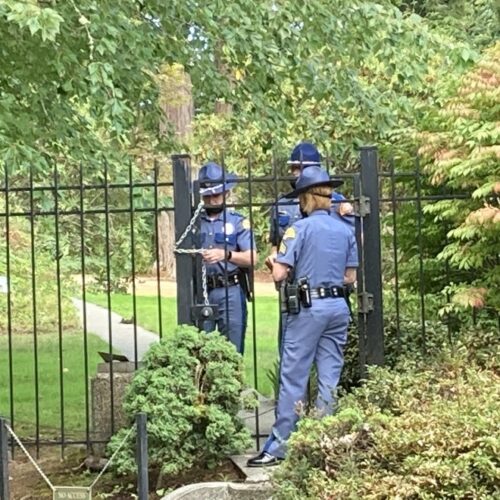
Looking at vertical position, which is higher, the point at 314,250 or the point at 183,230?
the point at 183,230

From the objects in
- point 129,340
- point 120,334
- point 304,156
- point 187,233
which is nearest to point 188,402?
point 187,233

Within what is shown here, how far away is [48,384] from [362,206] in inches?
248

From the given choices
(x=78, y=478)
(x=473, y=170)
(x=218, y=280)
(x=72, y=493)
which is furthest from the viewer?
(x=218, y=280)

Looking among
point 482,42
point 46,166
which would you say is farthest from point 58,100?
point 482,42

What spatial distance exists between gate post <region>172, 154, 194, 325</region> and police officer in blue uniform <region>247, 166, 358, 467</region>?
0.86 meters

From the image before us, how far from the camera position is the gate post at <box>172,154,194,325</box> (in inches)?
247

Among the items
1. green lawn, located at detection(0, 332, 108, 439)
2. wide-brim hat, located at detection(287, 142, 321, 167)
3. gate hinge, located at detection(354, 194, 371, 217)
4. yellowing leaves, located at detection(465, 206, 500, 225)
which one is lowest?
green lawn, located at detection(0, 332, 108, 439)

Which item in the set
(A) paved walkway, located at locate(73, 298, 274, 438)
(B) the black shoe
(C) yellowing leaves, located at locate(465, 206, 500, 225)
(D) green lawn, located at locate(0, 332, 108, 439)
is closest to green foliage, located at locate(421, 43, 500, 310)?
(C) yellowing leaves, located at locate(465, 206, 500, 225)

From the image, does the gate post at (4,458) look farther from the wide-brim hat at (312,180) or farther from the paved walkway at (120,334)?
the paved walkway at (120,334)

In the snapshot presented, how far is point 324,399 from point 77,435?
2.86 meters

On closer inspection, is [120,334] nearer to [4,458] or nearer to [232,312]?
[232,312]

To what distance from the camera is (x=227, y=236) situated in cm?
648

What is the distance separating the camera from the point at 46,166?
22.3 ft

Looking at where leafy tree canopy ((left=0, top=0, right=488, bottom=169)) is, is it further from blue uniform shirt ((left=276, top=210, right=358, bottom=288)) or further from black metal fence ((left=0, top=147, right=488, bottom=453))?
blue uniform shirt ((left=276, top=210, right=358, bottom=288))
